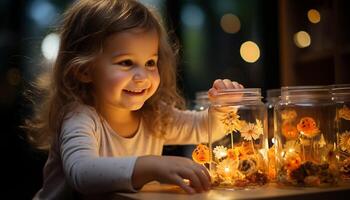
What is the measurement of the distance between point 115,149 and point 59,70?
9.1 inches

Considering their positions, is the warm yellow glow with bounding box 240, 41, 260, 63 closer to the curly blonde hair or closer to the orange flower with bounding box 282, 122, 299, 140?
the curly blonde hair

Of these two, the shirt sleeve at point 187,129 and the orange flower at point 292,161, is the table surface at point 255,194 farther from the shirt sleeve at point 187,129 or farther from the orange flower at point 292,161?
the shirt sleeve at point 187,129

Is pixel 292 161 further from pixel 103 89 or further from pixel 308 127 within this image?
pixel 103 89

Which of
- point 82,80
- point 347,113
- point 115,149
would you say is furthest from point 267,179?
point 82,80

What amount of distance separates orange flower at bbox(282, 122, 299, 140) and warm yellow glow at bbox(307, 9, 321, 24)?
1.20m

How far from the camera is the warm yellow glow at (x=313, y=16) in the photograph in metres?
1.99

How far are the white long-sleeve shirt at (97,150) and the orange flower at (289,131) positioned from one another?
311 millimetres

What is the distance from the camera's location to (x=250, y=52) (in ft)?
8.01

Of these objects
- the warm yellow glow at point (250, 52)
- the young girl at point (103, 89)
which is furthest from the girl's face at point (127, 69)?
the warm yellow glow at point (250, 52)

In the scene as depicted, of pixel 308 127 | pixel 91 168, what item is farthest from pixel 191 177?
pixel 308 127

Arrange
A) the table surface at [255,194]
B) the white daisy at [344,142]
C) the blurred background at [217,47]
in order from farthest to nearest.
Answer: the blurred background at [217,47]
the white daisy at [344,142]
the table surface at [255,194]

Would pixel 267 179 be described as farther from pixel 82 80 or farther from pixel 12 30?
pixel 12 30

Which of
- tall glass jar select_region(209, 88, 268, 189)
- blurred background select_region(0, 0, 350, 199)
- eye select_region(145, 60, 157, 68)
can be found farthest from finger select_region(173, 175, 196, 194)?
blurred background select_region(0, 0, 350, 199)

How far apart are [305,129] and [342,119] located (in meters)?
0.12
